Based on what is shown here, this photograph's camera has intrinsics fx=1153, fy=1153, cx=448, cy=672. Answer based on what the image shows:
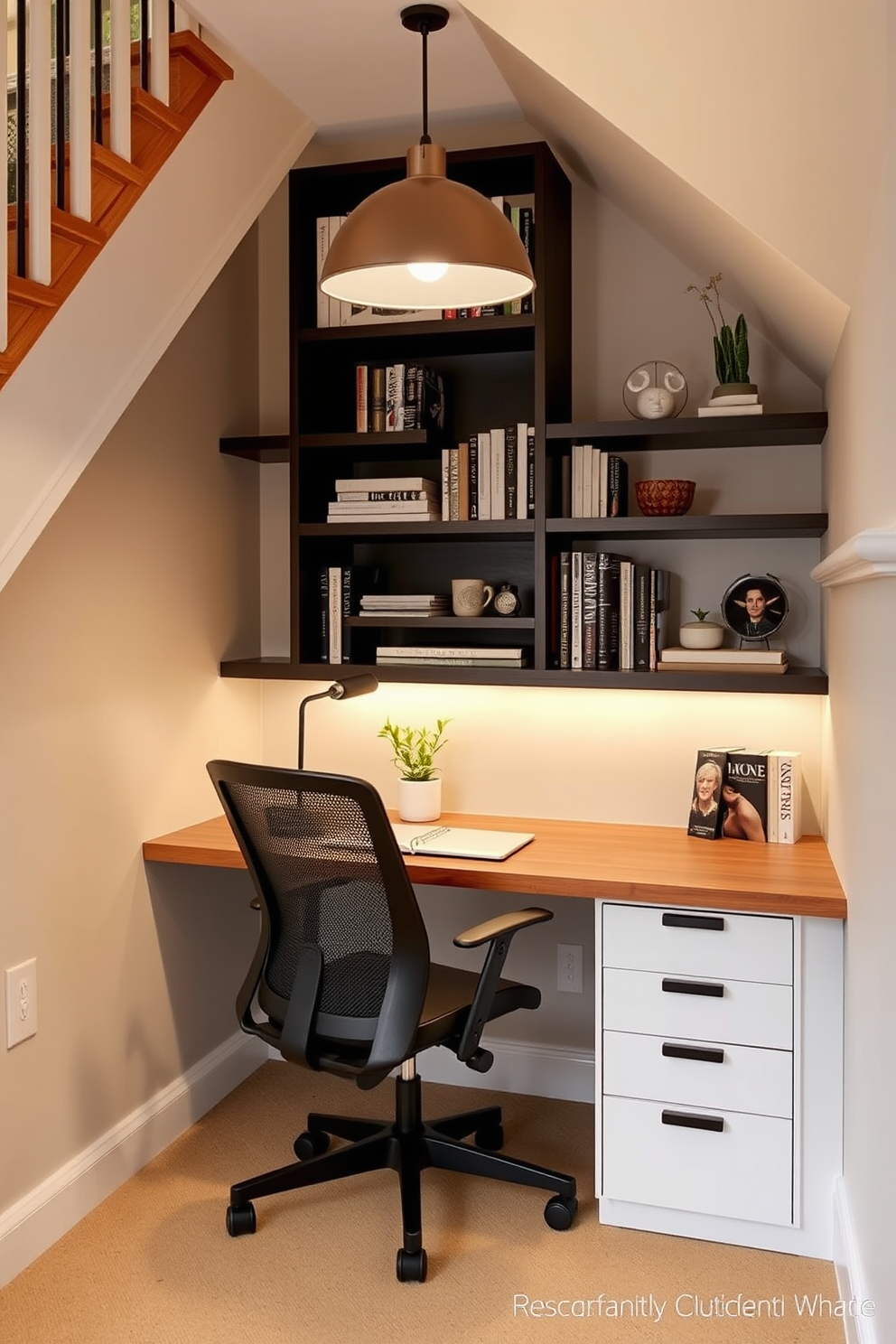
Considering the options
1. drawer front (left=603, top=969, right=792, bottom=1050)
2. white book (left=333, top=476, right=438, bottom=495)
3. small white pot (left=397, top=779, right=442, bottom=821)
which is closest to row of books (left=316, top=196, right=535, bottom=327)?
white book (left=333, top=476, right=438, bottom=495)

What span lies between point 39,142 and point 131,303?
0.35 meters

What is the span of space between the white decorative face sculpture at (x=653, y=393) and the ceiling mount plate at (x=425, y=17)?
94 centimetres

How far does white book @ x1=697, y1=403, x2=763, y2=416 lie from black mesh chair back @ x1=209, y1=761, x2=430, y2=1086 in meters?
1.29

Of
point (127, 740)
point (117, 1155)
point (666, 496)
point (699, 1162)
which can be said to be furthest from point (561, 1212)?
point (666, 496)

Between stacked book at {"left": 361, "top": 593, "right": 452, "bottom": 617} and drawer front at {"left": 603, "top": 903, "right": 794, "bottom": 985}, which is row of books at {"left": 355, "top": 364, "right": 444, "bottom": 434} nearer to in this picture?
stacked book at {"left": 361, "top": 593, "right": 452, "bottom": 617}

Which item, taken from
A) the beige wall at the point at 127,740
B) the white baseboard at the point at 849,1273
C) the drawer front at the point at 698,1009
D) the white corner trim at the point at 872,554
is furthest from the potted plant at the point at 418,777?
the white corner trim at the point at 872,554

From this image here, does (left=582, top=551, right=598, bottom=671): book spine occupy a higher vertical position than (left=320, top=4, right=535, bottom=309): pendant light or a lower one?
lower

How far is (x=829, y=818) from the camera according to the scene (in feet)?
8.93

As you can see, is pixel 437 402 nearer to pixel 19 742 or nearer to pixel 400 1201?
pixel 19 742

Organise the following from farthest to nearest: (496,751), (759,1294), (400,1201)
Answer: (496,751)
(400,1201)
(759,1294)

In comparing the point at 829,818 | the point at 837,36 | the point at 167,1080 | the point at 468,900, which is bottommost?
the point at 167,1080

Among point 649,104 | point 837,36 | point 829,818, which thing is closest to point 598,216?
point 649,104

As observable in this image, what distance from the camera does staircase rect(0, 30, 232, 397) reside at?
203 cm

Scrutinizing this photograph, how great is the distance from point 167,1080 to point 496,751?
47.6 inches
